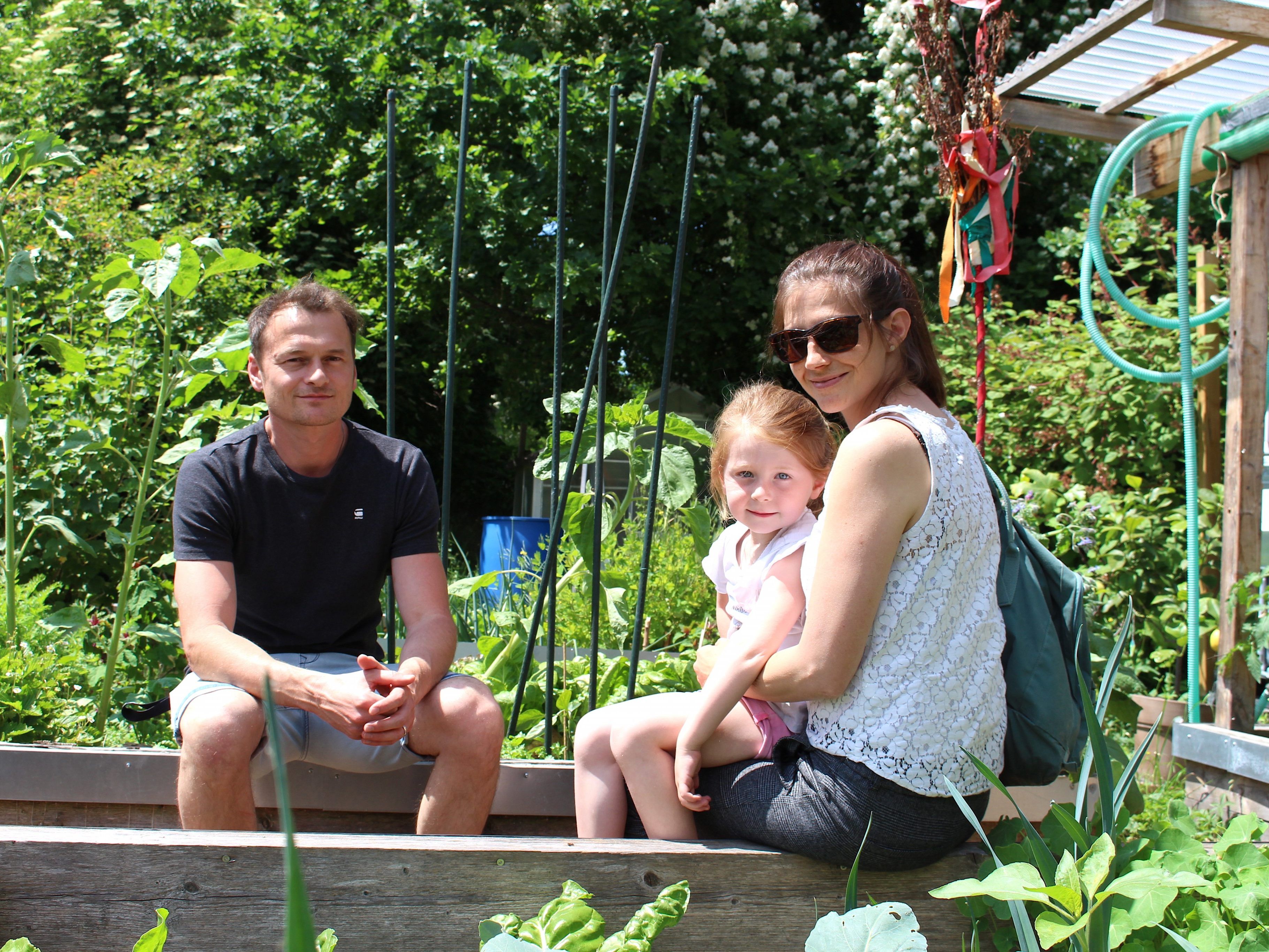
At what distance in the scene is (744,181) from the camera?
8000mm

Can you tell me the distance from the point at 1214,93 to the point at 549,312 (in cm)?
572

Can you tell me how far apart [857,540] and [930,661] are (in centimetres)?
21

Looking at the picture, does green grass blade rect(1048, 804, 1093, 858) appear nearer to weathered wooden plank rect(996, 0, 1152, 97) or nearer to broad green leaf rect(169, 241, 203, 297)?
broad green leaf rect(169, 241, 203, 297)

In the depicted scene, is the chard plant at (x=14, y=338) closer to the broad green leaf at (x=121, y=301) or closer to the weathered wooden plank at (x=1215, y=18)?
the broad green leaf at (x=121, y=301)

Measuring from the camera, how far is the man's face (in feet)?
6.59

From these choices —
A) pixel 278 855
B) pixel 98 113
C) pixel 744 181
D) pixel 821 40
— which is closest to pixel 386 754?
pixel 278 855

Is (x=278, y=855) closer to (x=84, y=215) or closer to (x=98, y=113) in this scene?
(x=84, y=215)

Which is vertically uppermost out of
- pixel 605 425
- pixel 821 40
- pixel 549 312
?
pixel 821 40

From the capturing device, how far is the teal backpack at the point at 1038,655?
1.50m

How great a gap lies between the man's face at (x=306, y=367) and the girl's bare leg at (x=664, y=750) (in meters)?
0.90

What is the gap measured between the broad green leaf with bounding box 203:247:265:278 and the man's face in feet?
0.78

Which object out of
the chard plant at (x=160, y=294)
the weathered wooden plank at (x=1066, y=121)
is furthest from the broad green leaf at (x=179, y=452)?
the weathered wooden plank at (x=1066, y=121)

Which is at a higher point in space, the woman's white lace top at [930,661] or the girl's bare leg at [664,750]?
the woman's white lace top at [930,661]

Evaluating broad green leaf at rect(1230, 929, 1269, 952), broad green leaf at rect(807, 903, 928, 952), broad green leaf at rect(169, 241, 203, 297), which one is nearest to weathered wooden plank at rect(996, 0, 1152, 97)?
broad green leaf at rect(1230, 929, 1269, 952)
